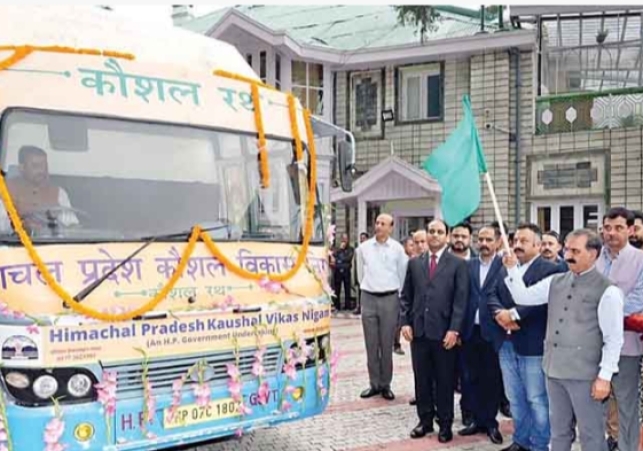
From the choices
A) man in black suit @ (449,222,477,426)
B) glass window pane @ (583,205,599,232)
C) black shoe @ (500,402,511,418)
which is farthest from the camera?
glass window pane @ (583,205,599,232)

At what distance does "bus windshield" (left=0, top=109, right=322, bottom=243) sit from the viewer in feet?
12.9

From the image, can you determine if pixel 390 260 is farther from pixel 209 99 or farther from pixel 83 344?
pixel 83 344

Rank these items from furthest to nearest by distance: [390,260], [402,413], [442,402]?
[390,260] < [402,413] < [442,402]

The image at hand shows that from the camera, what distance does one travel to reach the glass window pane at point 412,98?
51.8 feet

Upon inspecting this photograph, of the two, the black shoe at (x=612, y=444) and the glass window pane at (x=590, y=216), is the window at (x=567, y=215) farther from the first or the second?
the black shoe at (x=612, y=444)

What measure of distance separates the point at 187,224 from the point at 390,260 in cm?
308

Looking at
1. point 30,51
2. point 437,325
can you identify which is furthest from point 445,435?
point 30,51

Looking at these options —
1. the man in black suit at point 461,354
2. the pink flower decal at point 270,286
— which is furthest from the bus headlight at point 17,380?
the man in black suit at point 461,354

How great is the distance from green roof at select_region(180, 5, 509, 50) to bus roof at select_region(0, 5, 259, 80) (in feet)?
35.9

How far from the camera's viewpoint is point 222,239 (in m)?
4.49

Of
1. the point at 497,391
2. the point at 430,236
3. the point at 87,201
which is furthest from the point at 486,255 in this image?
the point at 87,201

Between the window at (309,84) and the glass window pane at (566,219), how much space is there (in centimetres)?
613

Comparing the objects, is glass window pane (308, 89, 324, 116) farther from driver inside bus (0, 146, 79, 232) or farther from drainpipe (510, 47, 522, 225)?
driver inside bus (0, 146, 79, 232)

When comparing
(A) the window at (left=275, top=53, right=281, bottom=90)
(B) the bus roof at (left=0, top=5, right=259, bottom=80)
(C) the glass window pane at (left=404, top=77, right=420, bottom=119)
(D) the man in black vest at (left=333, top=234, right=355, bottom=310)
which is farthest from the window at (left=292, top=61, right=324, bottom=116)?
(B) the bus roof at (left=0, top=5, right=259, bottom=80)
